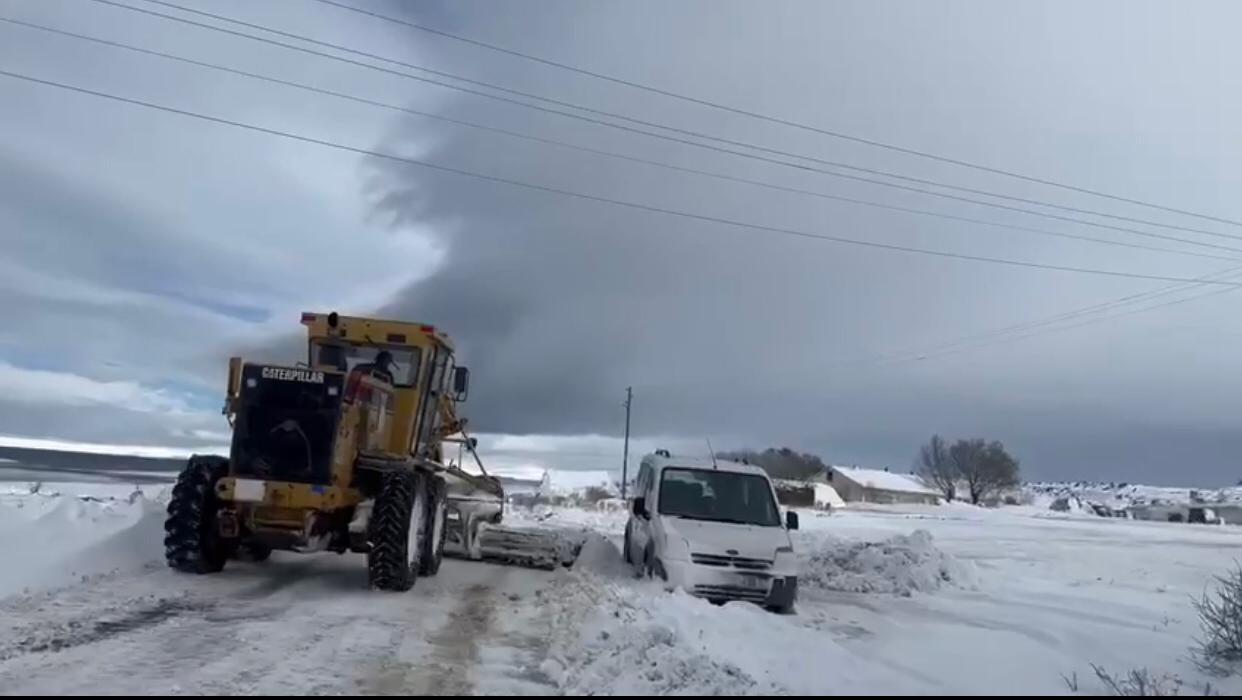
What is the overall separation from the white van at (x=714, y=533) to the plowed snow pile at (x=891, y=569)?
7.85 ft

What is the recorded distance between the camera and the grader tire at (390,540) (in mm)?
12828

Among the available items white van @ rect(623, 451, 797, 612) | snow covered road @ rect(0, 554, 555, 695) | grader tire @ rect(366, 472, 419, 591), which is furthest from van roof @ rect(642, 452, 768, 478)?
grader tire @ rect(366, 472, 419, 591)

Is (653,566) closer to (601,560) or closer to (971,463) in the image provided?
(601,560)

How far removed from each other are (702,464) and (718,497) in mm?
746

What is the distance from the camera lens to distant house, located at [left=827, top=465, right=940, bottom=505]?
114 meters

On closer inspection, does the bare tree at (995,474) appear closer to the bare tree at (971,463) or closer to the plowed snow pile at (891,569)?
the bare tree at (971,463)

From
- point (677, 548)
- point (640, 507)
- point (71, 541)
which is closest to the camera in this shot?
point (677, 548)

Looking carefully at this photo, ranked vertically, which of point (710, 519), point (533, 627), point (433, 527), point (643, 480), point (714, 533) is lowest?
point (533, 627)

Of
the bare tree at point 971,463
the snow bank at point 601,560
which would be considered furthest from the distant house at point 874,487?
the snow bank at point 601,560

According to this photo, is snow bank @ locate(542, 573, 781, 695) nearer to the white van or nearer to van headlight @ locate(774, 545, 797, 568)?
the white van

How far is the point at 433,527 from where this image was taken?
15.1 metres

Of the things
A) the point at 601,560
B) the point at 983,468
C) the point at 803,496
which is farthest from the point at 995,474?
the point at 601,560

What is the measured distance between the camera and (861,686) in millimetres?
7262

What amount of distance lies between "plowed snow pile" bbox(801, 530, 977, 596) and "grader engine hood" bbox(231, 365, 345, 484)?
27.5 feet
